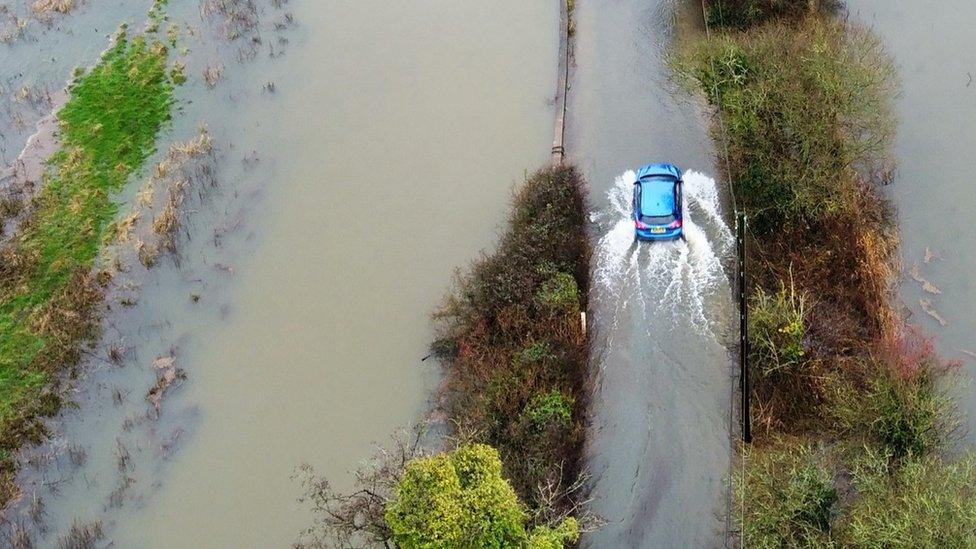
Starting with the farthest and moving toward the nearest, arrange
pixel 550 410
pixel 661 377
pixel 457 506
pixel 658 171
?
pixel 658 171
pixel 661 377
pixel 550 410
pixel 457 506

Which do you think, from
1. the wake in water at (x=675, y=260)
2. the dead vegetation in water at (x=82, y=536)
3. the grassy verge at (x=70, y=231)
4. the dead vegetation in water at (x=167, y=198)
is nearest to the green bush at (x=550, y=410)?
the wake in water at (x=675, y=260)

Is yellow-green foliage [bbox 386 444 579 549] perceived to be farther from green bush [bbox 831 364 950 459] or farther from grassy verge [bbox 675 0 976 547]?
green bush [bbox 831 364 950 459]

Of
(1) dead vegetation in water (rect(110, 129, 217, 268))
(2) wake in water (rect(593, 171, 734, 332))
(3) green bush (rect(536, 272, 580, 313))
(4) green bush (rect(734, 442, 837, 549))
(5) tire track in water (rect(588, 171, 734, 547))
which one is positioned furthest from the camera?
(1) dead vegetation in water (rect(110, 129, 217, 268))

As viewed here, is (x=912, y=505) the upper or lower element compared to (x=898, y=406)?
lower

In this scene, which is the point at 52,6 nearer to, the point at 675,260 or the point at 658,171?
the point at 658,171

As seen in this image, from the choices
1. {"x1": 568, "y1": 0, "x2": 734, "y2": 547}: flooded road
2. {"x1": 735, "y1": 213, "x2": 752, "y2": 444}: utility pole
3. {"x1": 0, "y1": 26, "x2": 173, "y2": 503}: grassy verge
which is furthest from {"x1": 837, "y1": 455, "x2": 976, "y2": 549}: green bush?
{"x1": 0, "y1": 26, "x2": 173, "y2": 503}: grassy verge

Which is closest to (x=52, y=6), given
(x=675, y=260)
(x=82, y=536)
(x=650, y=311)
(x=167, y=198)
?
(x=167, y=198)
